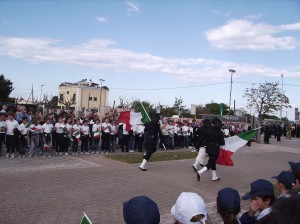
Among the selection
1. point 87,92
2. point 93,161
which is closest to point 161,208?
point 93,161

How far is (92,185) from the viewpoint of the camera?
30.6 feet

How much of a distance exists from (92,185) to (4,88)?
54.4m

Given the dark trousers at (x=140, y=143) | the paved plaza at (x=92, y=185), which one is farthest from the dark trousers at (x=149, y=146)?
the dark trousers at (x=140, y=143)

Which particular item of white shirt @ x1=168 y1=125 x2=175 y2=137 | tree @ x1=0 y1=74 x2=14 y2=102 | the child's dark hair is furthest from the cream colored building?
the child's dark hair

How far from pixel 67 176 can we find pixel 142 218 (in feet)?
27.8

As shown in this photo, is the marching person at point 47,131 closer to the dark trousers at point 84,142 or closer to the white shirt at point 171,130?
the dark trousers at point 84,142

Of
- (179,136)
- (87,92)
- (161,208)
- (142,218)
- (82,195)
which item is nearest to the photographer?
(142,218)

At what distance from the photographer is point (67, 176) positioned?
1034cm

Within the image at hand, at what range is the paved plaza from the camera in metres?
6.85

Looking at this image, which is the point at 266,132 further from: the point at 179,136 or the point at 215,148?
the point at 215,148

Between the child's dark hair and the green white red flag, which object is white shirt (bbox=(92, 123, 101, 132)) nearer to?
the green white red flag

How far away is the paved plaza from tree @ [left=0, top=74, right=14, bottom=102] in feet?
159

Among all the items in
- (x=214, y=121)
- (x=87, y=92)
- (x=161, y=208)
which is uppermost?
(x=87, y=92)

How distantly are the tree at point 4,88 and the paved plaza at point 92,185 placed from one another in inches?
1905
